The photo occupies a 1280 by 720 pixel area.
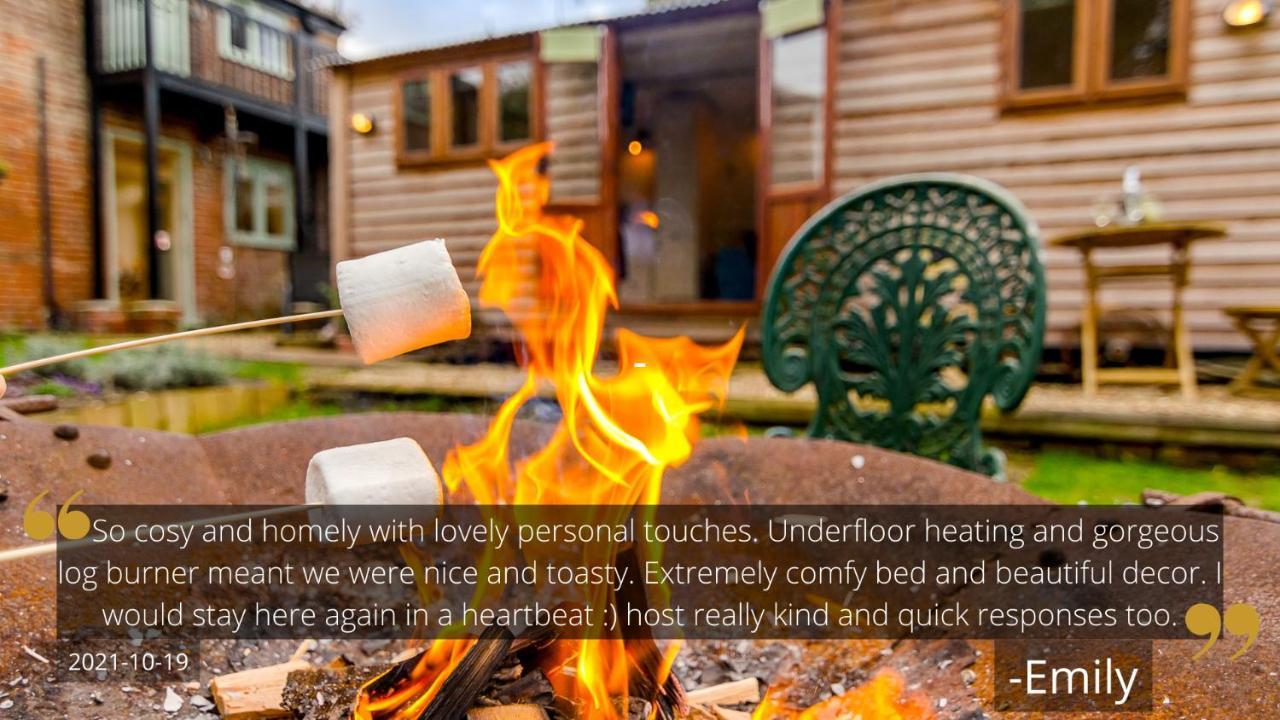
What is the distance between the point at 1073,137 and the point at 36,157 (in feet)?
38.5

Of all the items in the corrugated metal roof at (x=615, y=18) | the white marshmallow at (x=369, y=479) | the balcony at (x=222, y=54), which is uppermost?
the balcony at (x=222, y=54)

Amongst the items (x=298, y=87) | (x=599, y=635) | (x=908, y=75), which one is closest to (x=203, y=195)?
(x=298, y=87)

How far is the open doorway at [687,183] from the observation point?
10.1 meters

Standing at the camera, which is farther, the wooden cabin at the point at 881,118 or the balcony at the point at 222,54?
the balcony at the point at 222,54

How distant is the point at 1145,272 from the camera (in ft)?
16.3

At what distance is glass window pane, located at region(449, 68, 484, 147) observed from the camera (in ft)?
27.1

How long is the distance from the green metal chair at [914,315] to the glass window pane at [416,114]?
716 cm

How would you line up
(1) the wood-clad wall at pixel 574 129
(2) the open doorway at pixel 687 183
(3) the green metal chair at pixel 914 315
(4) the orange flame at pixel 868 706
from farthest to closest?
(2) the open doorway at pixel 687 183 → (1) the wood-clad wall at pixel 574 129 → (3) the green metal chair at pixel 914 315 → (4) the orange flame at pixel 868 706

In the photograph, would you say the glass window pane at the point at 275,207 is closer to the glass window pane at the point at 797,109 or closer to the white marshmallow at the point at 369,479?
the glass window pane at the point at 797,109

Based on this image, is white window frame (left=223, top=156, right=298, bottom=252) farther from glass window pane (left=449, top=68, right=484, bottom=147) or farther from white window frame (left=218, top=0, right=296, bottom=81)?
glass window pane (left=449, top=68, right=484, bottom=147)

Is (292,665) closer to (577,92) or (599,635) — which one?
(599,635)

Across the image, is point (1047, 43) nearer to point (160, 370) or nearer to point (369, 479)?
point (369, 479)

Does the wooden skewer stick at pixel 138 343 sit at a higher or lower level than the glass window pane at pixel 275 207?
lower

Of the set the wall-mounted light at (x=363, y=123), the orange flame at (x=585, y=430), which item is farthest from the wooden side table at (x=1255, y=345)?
the wall-mounted light at (x=363, y=123)
